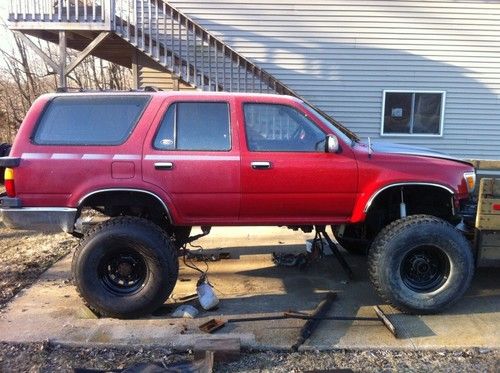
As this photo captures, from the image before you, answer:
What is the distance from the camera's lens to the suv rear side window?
4.43 meters

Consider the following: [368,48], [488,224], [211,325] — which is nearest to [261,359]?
[211,325]

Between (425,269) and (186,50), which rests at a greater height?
(186,50)

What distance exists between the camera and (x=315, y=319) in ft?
14.4

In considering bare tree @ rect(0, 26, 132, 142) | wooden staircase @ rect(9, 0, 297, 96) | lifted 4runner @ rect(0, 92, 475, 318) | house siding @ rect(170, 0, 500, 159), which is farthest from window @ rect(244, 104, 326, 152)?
bare tree @ rect(0, 26, 132, 142)

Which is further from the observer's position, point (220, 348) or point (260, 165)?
point (260, 165)

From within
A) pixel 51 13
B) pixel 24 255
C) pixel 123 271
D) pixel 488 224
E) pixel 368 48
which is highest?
pixel 51 13

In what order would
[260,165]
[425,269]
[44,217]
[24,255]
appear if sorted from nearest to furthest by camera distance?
[44,217], [260,165], [425,269], [24,255]

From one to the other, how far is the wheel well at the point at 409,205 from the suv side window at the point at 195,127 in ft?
5.42

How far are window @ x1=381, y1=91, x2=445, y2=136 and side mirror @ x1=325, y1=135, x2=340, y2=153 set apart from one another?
27.2ft

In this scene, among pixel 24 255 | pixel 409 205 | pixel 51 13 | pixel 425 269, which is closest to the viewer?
pixel 425 269

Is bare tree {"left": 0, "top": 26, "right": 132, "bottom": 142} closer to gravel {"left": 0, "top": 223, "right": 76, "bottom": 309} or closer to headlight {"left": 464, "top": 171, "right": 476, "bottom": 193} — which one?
gravel {"left": 0, "top": 223, "right": 76, "bottom": 309}

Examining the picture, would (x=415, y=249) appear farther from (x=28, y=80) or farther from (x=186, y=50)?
(x=28, y=80)

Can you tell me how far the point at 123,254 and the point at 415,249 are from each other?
2668 mm

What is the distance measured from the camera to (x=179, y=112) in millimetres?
4562
